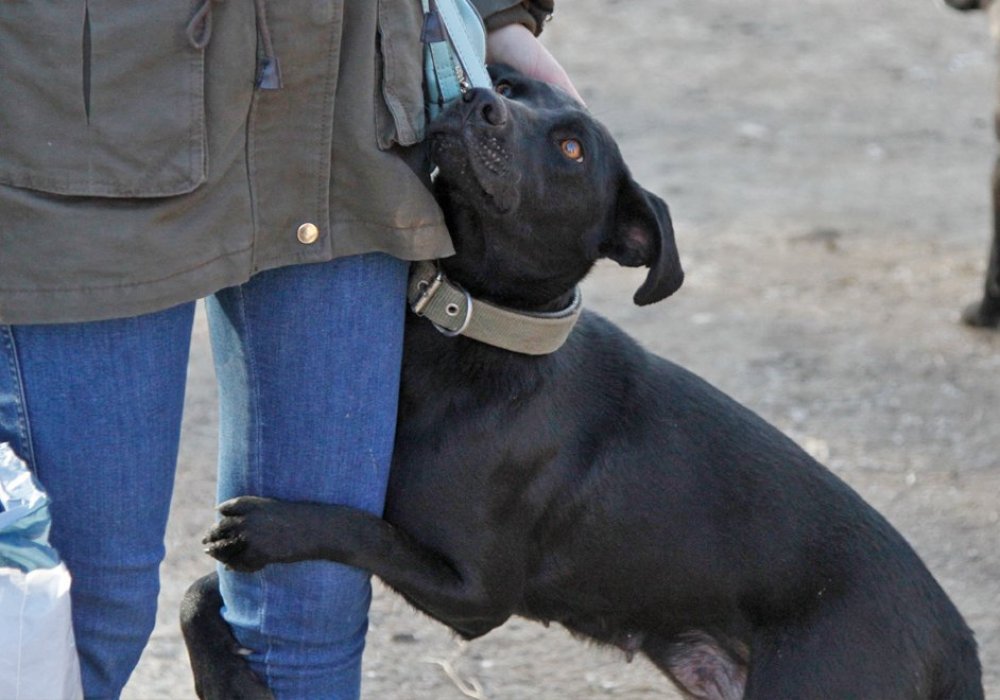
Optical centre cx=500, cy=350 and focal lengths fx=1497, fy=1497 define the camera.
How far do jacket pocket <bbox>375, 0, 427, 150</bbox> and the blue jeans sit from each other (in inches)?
7.6

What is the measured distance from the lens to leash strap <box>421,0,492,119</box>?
228 cm

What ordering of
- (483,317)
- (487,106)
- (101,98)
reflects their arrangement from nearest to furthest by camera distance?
(101,98) → (487,106) → (483,317)

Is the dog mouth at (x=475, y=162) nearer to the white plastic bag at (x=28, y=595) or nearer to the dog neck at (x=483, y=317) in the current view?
the dog neck at (x=483, y=317)

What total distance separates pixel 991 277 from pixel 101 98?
4209 millimetres

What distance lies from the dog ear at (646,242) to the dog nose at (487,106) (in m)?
0.40

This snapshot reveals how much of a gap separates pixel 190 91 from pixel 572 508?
1.14 metres

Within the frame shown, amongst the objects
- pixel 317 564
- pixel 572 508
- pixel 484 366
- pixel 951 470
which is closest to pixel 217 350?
pixel 317 564

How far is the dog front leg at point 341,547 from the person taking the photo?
2305 millimetres

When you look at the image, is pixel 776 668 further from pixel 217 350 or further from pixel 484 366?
pixel 217 350

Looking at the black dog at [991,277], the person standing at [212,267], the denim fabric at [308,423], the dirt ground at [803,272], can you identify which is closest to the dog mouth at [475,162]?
the person standing at [212,267]

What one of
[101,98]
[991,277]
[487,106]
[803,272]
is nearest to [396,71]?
[487,106]

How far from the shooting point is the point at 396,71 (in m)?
2.17

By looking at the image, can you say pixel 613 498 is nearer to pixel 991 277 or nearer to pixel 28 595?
pixel 28 595

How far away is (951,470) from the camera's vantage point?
458cm
